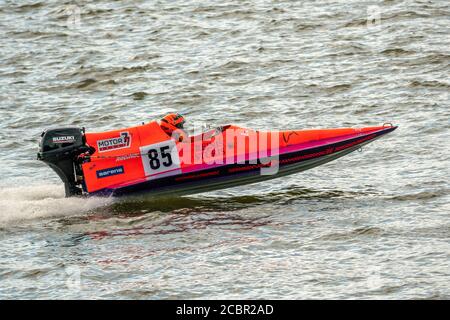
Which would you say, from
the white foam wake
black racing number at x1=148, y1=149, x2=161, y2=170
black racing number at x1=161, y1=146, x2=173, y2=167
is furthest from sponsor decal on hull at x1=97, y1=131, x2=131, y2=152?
the white foam wake

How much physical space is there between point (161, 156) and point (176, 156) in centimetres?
25

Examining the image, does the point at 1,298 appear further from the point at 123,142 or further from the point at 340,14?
the point at 340,14

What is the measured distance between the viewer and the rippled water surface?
13711 mm

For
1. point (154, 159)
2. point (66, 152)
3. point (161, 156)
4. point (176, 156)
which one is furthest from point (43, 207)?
point (176, 156)

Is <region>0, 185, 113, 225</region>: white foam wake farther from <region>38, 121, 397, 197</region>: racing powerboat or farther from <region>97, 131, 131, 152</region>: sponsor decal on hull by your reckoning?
<region>97, 131, 131, 152</region>: sponsor decal on hull

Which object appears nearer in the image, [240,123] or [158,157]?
[158,157]

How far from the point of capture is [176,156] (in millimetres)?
16625

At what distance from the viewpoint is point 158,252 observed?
48.2 ft

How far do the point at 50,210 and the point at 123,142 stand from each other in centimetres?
165

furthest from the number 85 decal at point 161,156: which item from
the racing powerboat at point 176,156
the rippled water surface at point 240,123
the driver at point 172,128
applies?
the rippled water surface at point 240,123

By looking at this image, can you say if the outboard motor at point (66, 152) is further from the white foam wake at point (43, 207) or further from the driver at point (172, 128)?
the driver at point (172, 128)

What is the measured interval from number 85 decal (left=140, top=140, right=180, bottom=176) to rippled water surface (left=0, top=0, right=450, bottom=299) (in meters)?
0.73

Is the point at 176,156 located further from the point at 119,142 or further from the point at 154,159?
the point at 119,142
